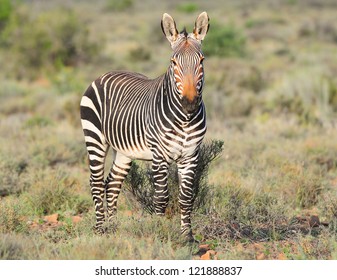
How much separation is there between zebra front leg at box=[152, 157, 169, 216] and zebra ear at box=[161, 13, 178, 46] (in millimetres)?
1308

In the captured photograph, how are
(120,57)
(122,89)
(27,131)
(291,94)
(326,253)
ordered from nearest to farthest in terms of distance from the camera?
(326,253)
(122,89)
(27,131)
(291,94)
(120,57)

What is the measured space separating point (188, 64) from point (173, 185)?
2.09 meters

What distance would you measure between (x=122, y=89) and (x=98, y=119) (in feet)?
1.61

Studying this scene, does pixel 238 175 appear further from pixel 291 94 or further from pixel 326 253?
pixel 291 94

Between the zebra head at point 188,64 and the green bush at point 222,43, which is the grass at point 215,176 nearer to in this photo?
the zebra head at point 188,64

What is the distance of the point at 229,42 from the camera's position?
30906 millimetres

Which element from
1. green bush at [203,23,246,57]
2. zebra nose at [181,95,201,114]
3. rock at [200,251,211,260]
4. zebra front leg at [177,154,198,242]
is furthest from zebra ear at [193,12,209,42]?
green bush at [203,23,246,57]

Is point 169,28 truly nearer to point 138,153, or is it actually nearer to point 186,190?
point 138,153

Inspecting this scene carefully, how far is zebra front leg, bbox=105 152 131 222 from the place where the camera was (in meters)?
7.95

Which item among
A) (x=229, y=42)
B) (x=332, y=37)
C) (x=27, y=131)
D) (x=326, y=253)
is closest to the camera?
(x=326, y=253)

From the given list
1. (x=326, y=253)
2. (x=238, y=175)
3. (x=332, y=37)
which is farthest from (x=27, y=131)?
(x=332, y=37)

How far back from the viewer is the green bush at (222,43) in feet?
99.5

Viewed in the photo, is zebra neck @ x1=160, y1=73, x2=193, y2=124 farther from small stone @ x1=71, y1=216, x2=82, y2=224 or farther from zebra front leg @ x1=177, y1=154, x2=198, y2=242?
small stone @ x1=71, y1=216, x2=82, y2=224

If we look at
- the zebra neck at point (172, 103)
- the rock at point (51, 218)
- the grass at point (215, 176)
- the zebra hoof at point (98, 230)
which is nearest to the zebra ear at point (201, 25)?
the zebra neck at point (172, 103)
